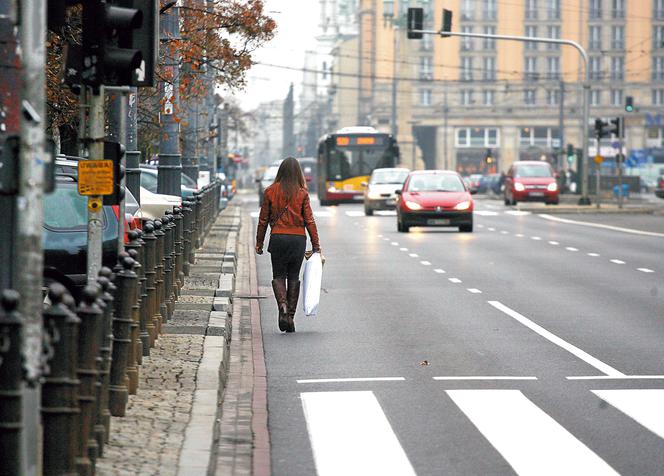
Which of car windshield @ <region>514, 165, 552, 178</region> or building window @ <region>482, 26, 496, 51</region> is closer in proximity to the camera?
car windshield @ <region>514, 165, 552, 178</region>

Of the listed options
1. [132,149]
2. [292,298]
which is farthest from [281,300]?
[132,149]

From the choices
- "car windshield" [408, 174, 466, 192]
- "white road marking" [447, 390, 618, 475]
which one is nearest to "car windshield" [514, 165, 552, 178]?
"car windshield" [408, 174, 466, 192]

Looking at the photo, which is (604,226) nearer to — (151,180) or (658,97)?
(151,180)

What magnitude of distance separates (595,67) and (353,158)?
8043 centimetres

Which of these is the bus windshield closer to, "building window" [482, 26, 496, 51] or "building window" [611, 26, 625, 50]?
"building window" [482, 26, 496, 51]

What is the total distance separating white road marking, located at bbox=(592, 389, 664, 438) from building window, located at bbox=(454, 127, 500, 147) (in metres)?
125

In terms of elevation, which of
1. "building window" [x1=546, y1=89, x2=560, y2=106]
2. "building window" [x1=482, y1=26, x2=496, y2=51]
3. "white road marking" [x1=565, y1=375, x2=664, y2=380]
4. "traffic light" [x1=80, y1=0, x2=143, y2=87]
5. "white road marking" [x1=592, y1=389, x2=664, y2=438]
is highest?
"building window" [x1=482, y1=26, x2=496, y2=51]

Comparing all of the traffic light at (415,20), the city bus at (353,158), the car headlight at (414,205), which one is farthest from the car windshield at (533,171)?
the car headlight at (414,205)

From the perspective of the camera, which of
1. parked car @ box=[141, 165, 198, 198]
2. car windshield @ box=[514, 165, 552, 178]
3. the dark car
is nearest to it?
the dark car

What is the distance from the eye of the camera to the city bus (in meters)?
60.2

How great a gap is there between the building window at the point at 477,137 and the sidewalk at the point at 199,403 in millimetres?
119826

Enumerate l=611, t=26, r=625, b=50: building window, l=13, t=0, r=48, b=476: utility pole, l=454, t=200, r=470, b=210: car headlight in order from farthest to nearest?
l=611, t=26, r=625, b=50: building window, l=454, t=200, r=470, b=210: car headlight, l=13, t=0, r=48, b=476: utility pole

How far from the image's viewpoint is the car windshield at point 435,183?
3638 centimetres

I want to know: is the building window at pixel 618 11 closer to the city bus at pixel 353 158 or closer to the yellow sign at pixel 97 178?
the city bus at pixel 353 158
